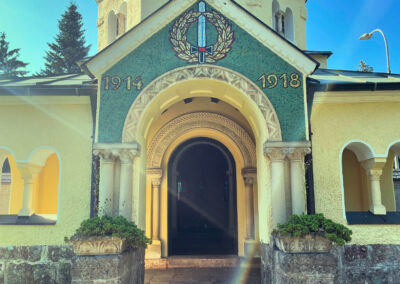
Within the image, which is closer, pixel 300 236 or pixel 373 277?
pixel 300 236

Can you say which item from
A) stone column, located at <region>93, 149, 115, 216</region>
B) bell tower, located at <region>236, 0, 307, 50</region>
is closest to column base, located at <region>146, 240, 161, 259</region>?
stone column, located at <region>93, 149, 115, 216</region>

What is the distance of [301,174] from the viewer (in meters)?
7.03

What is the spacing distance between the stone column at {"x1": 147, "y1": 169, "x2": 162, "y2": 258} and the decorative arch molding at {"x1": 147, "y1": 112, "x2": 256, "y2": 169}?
0.80ft

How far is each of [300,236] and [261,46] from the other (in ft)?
12.8

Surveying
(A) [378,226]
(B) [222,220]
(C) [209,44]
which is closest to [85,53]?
(B) [222,220]

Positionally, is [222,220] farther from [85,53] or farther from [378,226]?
[85,53]

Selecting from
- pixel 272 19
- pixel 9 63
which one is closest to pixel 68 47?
pixel 9 63

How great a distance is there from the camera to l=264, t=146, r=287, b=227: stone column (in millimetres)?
6913

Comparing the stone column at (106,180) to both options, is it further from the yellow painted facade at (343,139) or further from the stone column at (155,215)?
the yellow painted facade at (343,139)

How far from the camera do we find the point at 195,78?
24.2 ft

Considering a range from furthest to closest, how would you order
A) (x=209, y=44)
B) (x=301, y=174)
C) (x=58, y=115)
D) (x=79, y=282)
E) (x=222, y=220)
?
(x=222, y=220)
(x=58, y=115)
(x=209, y=44)
(x=301, y=174)
(x=79, y=282)

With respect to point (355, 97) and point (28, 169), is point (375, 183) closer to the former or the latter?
point (355, 97)

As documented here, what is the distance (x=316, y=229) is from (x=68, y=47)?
3333 centimetres

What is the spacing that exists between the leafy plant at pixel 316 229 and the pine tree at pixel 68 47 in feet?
102
